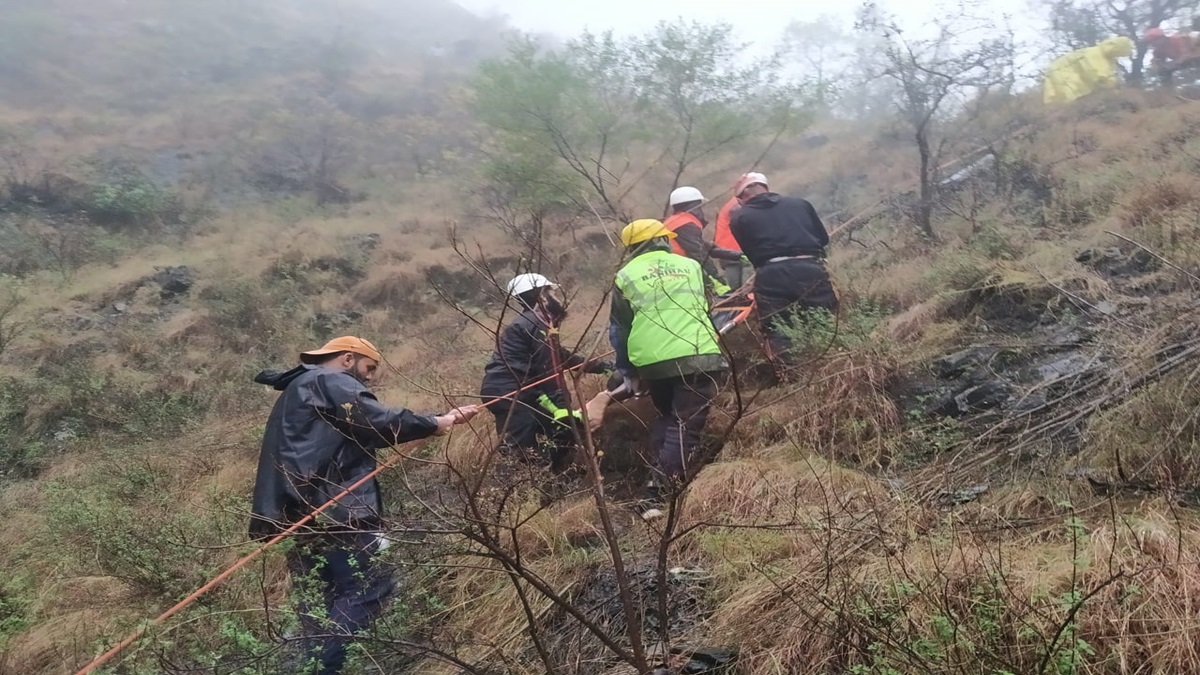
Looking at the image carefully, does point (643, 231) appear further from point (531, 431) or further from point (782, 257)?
point (531, 431)

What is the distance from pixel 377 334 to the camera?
8.94 meters

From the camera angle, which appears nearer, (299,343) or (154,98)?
(299,343)

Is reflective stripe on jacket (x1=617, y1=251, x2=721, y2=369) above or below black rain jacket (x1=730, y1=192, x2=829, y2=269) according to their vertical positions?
below

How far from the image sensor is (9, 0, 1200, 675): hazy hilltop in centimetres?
225

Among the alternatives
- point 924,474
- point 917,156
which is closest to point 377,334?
point 924,474

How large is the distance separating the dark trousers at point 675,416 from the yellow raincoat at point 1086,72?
1120 centimetres

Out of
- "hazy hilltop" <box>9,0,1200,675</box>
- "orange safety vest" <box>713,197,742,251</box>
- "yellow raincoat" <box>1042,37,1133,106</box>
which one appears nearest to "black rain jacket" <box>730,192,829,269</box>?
"hazy hilltop" <box>9,0,1200,675</box>

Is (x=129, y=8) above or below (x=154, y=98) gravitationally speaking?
above

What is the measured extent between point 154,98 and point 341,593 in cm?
2577

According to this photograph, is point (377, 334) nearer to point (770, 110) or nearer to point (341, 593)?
point (341, 593)

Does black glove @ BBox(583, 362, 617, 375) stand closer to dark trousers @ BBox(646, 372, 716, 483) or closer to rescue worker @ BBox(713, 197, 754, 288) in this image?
dark trousers @ BBox(646, 372, 716, 483)

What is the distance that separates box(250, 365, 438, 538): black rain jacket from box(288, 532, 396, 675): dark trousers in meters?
0.13

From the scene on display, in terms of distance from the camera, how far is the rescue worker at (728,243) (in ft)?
20.6

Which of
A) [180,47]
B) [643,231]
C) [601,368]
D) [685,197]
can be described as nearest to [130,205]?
[685,197]
